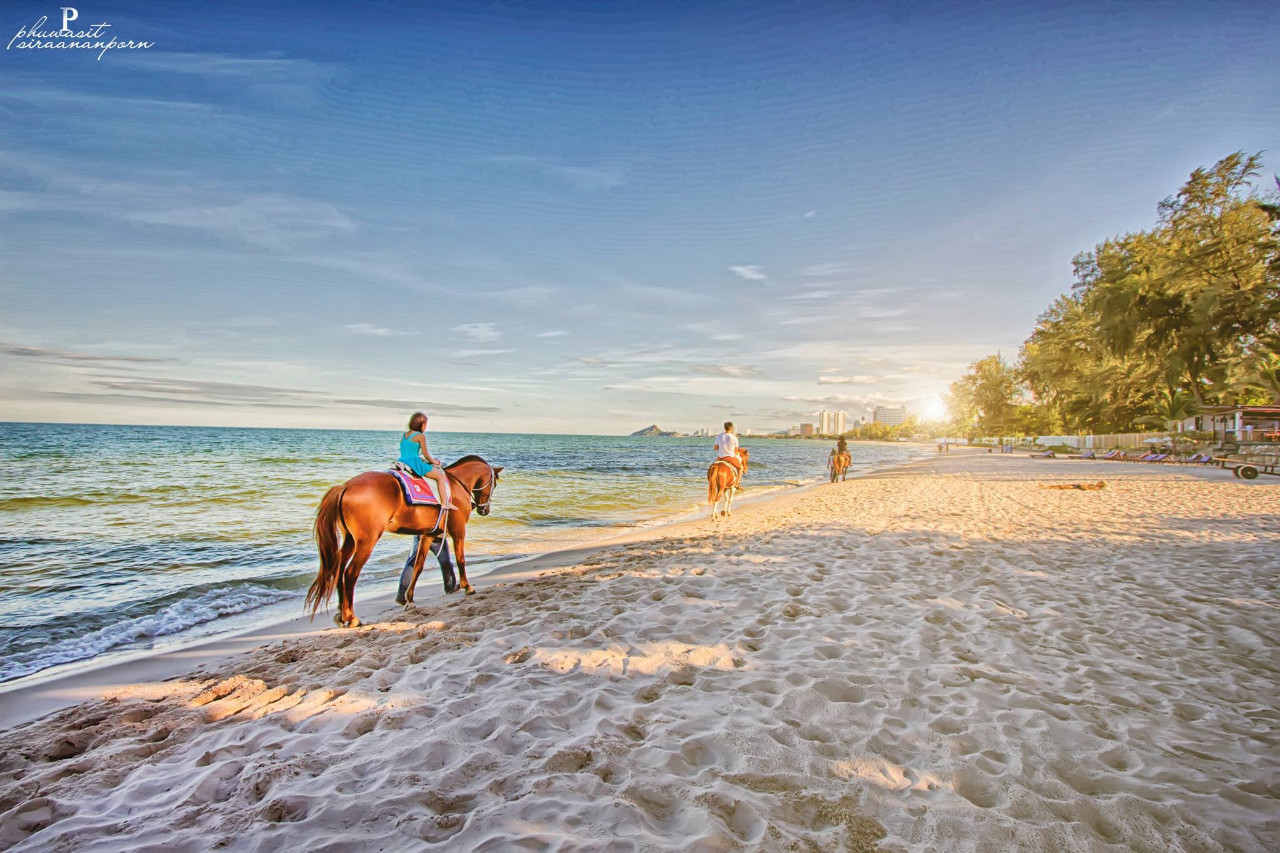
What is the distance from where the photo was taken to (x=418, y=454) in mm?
6641

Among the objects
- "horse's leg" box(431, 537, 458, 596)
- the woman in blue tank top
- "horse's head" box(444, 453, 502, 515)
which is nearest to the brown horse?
the woman in blue tank top

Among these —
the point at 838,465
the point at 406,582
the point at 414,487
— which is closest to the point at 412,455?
the point at 414,487

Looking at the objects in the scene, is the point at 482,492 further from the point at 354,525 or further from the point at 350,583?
the point at 350,583

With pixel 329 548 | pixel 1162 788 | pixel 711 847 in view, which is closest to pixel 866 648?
pixel 1162 788

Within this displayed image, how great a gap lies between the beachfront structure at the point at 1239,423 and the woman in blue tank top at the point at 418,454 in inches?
1436

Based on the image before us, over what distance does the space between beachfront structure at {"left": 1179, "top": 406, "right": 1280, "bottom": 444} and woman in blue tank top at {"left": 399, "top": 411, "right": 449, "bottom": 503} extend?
120 ft

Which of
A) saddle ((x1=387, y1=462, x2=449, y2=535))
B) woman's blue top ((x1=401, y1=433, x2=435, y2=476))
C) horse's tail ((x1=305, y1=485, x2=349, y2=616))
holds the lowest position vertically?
horse's tail ((x1=305, y1=485, x2=349, y2=616))

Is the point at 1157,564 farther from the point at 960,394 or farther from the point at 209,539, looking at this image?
the point at 960,394

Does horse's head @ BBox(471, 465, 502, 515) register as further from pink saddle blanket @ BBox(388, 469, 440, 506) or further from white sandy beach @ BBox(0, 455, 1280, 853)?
white sandy beach @ BBox(0, 455, 1280, 853)

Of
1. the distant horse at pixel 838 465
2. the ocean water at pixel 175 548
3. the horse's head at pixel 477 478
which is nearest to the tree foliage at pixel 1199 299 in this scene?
the distant horse at pixel 838 465

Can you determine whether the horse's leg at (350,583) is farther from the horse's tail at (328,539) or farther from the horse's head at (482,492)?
the horse's head at (482,492)

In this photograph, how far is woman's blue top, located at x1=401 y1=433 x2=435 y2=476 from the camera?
6535 millimetres

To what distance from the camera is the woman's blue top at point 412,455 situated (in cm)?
654

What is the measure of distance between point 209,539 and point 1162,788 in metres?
14.1
